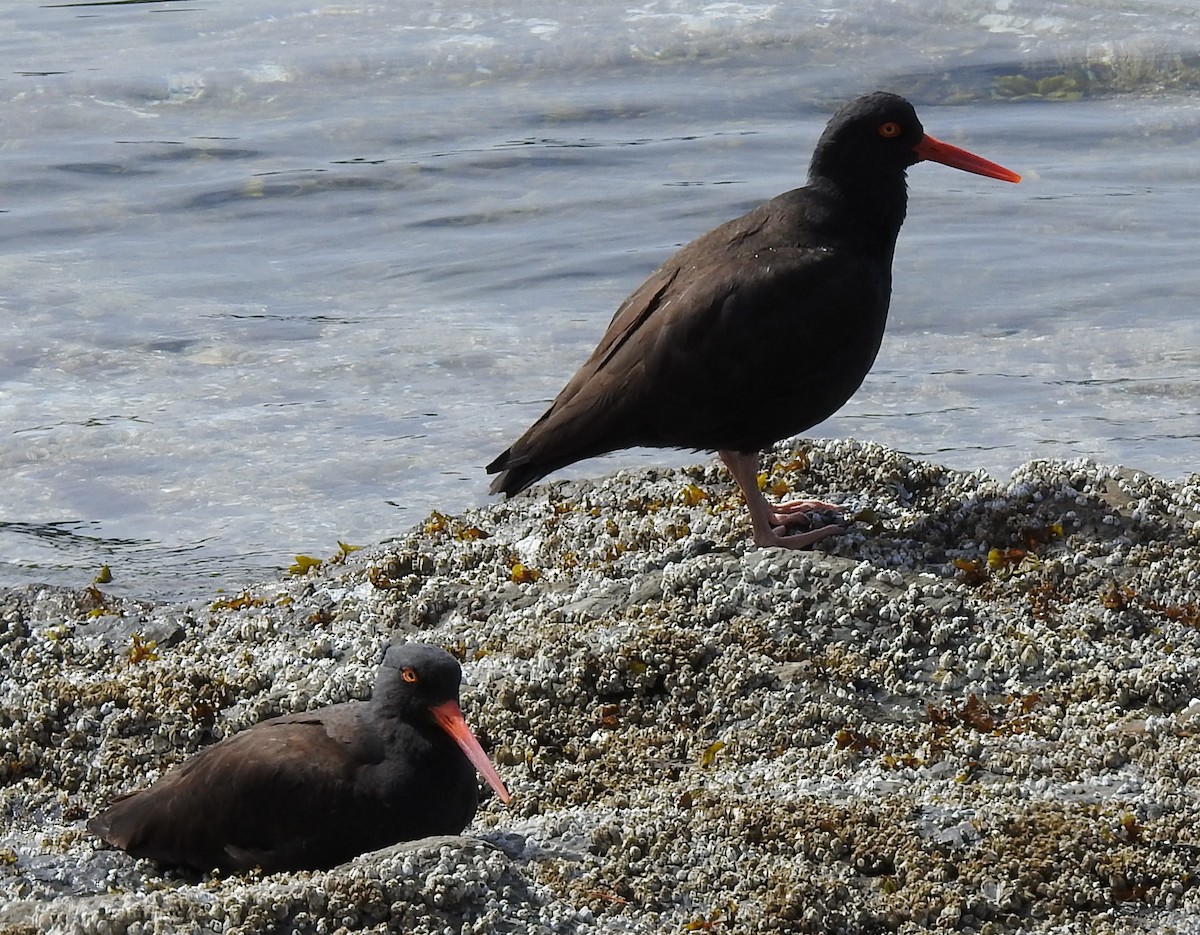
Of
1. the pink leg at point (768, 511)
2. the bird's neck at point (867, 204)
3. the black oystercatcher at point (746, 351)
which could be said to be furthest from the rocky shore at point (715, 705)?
the bird's neck at point (867, 204)

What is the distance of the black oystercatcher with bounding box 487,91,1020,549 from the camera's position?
6.05 meters

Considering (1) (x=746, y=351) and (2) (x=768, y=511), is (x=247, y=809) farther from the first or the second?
(1) (x=746, y=351)

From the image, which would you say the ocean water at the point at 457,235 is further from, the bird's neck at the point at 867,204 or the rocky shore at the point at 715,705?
the rocky shore at the point at 715,705

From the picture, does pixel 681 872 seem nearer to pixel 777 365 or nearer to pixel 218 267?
pixel 777 365

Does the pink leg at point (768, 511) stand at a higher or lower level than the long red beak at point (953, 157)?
lower

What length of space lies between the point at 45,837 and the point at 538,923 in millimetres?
1899

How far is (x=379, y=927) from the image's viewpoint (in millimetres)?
3646

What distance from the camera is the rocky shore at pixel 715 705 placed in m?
3.77

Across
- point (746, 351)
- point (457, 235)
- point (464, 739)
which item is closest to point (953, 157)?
point (746, 351)

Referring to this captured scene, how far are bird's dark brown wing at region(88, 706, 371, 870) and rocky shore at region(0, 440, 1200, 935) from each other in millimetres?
147

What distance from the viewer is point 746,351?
605cm

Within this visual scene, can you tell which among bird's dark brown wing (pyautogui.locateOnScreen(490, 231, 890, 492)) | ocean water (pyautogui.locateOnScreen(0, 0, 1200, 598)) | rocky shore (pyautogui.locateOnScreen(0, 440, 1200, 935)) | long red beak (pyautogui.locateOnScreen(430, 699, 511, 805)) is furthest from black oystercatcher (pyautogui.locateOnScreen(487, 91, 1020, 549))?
long red beak (pyautogui.locateOnScreen(430, 699, 511, 805))

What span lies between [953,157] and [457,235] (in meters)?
7.21

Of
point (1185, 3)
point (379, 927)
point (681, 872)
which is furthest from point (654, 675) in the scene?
point (1185, 3)
